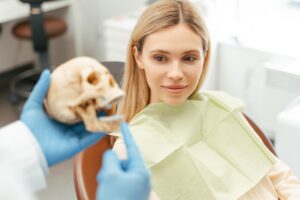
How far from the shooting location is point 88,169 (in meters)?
1.22

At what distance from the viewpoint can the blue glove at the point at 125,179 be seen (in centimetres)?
80

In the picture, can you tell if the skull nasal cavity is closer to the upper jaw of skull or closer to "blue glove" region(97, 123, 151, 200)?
the upper jaw of skull

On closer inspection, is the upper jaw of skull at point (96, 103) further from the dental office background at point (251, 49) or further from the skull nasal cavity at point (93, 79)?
the dental office background at point (251, 49)

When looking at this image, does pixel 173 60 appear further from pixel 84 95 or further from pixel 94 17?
pixel 94 17

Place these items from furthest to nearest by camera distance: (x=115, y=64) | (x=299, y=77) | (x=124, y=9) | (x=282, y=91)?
1. (x=124, y=9)
2. (x=282, y=91)
3. (x=299, y=77)
4. (x=115, y=64)

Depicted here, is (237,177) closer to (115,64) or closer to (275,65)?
(115,64)

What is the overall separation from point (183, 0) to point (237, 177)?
520mm

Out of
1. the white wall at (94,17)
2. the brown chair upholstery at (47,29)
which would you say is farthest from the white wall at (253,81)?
the brown chair upholstery at (47,29)

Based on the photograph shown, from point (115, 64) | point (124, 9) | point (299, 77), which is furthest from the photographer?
point (124, 9)

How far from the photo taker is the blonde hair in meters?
1.23

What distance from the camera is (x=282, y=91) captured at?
95.5 inches

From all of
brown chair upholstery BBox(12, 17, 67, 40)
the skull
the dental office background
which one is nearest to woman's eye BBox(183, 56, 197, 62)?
the skull

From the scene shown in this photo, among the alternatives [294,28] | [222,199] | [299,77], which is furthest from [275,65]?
[222,199]

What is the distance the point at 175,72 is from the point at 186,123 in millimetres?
188
